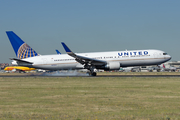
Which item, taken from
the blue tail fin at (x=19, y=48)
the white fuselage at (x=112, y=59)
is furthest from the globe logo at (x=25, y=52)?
the white fuselage at (x=112, y=59)

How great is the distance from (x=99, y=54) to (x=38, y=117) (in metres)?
37.3

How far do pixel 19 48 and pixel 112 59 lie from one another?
749 inches

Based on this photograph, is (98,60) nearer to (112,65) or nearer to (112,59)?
(112,65)

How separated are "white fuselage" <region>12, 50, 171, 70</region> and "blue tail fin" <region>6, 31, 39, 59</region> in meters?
1.84

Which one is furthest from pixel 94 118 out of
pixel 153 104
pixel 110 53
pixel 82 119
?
pixel 110 53

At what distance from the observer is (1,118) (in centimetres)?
1067

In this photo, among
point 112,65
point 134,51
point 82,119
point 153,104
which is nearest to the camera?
point 82,119

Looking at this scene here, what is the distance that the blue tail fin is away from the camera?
50.7 meters

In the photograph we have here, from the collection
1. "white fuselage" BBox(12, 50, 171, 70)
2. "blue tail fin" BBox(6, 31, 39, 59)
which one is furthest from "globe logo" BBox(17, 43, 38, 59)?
"white fuselage" BBox(12, 50, 171, 70)

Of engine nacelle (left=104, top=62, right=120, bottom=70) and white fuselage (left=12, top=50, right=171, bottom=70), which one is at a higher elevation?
white fuselage (left=12, top=50, right=171, bottom=70)

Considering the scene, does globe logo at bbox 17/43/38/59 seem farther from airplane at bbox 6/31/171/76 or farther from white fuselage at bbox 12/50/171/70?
white fuselage at bbox 12/50/171/70

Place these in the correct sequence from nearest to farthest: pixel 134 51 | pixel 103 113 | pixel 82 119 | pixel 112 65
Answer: pixel 82 119 → pixel 103 113 → pixel 112 65 → pixel 134 51

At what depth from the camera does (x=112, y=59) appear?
46438 mm

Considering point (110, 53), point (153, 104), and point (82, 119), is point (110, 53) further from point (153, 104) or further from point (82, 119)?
point (82, 119)
